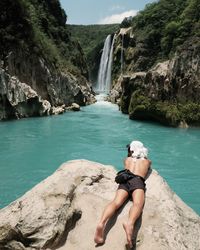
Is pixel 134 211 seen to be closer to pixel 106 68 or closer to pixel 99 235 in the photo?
pixel 99 235

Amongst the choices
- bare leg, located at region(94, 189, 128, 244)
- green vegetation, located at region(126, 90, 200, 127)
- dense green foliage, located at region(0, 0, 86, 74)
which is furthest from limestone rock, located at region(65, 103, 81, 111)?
bare leg, located at region(94, 189, 128, 244)

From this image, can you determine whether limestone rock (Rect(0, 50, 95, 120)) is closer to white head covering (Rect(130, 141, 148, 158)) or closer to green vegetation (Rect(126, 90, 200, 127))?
green vegetation (Rect(126, 90, 200, 127))

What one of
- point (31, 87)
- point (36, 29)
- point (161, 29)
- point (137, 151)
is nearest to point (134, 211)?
point (137, 151)

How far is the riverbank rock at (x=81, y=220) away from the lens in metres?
4.82

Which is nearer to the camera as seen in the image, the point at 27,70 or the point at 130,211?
the point at 130,211

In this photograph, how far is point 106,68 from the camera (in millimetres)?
59969

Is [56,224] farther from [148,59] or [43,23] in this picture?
[148,59]

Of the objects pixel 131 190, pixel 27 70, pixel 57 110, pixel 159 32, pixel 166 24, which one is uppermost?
pixel 166 24

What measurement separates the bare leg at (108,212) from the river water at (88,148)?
498 cm

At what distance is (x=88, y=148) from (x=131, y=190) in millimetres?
11614

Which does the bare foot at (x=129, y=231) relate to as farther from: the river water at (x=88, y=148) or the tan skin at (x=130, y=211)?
the river water at (x=88, y=148)

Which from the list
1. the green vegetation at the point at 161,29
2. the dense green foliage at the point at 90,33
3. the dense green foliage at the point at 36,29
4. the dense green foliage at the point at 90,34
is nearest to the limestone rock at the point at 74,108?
the dense green foliage at the point at 36,29

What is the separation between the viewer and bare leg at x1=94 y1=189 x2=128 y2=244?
4875 millimetres

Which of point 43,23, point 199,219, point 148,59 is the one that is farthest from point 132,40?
point 199,219
